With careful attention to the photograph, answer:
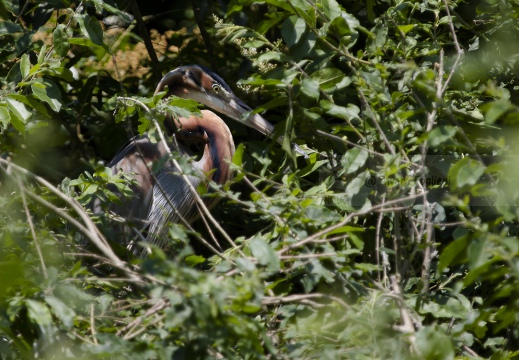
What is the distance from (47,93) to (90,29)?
30cm

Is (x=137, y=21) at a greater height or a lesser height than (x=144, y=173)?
greater

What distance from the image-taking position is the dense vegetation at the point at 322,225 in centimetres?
155

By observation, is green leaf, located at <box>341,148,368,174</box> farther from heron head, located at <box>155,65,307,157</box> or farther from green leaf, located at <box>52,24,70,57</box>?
heron head, located at <box>155,65,307,157</box>

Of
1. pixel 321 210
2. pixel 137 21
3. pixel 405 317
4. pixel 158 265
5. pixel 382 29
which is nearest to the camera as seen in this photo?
pixel 158 265

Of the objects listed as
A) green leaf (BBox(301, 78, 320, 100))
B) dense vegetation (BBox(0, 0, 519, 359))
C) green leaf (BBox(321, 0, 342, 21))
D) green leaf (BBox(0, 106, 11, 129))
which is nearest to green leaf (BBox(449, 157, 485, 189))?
dense vegetation (BBox(0, 0, 519, 359))

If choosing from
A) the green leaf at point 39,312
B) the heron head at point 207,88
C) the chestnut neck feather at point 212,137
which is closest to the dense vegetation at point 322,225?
the green leaf at point 39,312

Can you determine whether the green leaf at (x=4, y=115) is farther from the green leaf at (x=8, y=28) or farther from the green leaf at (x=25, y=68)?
the green leaf at (x=8, y=28)

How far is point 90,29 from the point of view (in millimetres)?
2938

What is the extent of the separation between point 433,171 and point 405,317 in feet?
3.31

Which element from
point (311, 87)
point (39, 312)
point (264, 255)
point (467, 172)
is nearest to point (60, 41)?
point (311, 87)

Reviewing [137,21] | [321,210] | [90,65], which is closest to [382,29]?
[321,210]

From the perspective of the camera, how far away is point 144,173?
420 centimetres

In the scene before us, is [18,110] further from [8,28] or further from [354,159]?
[354,159]

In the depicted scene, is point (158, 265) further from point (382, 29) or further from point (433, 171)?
point (433, 171)
